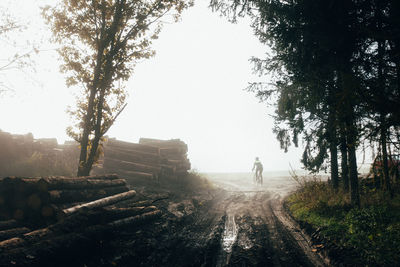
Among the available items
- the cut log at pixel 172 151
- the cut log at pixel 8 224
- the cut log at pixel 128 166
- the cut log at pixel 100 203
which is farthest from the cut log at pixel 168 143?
the cut log at pixel 8 224

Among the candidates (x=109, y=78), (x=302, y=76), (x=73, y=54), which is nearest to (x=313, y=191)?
(x=302, y=76)

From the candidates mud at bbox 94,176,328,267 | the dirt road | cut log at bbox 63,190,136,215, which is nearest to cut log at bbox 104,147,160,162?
cut log at bbox 63,190,136,215

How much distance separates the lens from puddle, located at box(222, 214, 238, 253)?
4797 millimetres

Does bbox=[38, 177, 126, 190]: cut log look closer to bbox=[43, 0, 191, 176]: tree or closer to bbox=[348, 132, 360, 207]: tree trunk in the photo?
bbox=[43, 0, 191, 176]: tree

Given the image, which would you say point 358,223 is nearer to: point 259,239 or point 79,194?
point 259,239

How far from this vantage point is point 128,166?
12.9 metres

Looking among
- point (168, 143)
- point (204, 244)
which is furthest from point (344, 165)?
point (168, 143)

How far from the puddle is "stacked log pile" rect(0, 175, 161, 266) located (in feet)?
7.69

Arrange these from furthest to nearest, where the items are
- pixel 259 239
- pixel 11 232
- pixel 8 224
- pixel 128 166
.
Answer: pixel 128 166, pixel 259 239, pixel 8 224, pixel 11 232

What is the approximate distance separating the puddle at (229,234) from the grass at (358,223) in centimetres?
210

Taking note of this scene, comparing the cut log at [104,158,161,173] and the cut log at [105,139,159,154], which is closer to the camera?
the cut log at [104,158,161,173]

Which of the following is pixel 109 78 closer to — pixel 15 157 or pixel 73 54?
pixel 73 54

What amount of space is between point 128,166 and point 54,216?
778 cm

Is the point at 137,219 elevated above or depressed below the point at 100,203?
below
